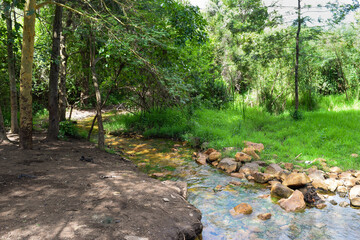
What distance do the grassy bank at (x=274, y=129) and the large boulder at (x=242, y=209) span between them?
2485mm

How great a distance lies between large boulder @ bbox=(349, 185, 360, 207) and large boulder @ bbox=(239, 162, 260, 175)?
6.07ft

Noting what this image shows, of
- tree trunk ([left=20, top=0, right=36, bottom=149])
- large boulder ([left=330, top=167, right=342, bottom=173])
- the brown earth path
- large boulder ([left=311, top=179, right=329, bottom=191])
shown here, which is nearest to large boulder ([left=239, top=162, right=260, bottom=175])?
large boulder ([left=311, top=179, right=329, bottom=191])

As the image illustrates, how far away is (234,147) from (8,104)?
8.47m

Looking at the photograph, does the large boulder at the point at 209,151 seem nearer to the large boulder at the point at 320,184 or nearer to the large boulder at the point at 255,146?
the large boulder at the point at 255,146

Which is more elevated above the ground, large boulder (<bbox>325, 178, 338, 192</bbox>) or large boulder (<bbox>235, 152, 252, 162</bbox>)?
large boulder (<bbox>235, 152, 252, 162</bbox>)

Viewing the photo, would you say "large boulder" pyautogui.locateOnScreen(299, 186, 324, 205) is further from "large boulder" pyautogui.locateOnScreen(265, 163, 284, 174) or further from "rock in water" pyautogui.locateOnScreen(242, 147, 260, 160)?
"rock in water" pyautogui.locateOnScreen(242, 147, 260, 160)

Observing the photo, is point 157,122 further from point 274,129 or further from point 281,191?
point 281,191

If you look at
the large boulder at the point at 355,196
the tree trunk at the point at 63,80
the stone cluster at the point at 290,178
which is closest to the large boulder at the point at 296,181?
the stone cluster at the point at 290,178

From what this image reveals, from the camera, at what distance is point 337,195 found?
484 centimetres

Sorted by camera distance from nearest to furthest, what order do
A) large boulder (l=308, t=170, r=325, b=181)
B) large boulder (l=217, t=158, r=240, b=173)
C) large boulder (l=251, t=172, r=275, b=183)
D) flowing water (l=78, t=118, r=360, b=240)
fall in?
flowing water (l=78, t=118, r=360, b=240) < large boulder (l=308, t=170, r=325, b=181) < large boulder (l=251, t=172, r=275, b=183) < large boulder (l=217, t=158, r=240, b=173)

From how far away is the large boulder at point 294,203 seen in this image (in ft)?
14.0

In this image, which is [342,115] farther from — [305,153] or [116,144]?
[116,144]

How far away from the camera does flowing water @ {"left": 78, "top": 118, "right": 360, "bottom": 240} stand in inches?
143

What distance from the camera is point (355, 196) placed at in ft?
14.9
